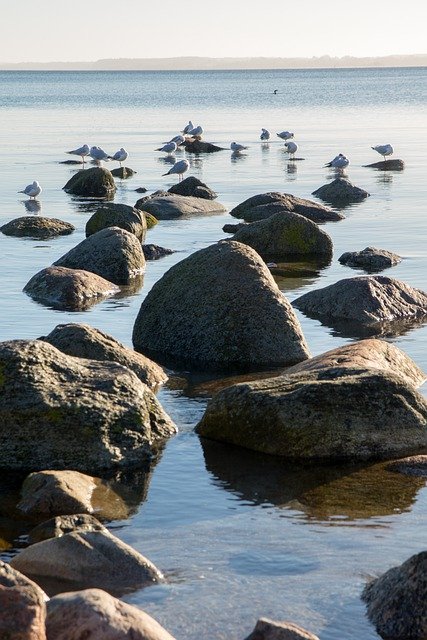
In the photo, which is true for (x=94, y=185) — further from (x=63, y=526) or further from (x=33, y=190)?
(x=63, y=526)

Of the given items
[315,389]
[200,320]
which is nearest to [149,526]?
[315,389]

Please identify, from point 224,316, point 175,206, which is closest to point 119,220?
point 175,206

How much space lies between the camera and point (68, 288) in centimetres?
1814

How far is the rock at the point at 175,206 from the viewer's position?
28.5 m

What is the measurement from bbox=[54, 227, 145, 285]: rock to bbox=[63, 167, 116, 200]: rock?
13.2 metres

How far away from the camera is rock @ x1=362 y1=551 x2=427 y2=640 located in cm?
722

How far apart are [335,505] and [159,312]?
18.6ft

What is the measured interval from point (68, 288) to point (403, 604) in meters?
11.5

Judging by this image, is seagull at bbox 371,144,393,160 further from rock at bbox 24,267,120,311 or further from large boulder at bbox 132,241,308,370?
large boulder at bbox 132,241,308,370

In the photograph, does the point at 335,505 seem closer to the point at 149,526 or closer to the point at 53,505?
the point at 149,526

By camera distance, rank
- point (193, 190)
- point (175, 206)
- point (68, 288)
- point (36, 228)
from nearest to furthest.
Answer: point (68, 288) < point (36, 228) < point (175, 206) < point (193, 190)

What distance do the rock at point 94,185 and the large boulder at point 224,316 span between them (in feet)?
62.8

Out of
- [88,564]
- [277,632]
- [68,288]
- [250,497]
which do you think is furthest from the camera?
[68,288]

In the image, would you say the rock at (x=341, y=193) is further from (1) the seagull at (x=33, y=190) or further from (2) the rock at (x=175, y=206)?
(1) the seagull at (x=33, y=190)
